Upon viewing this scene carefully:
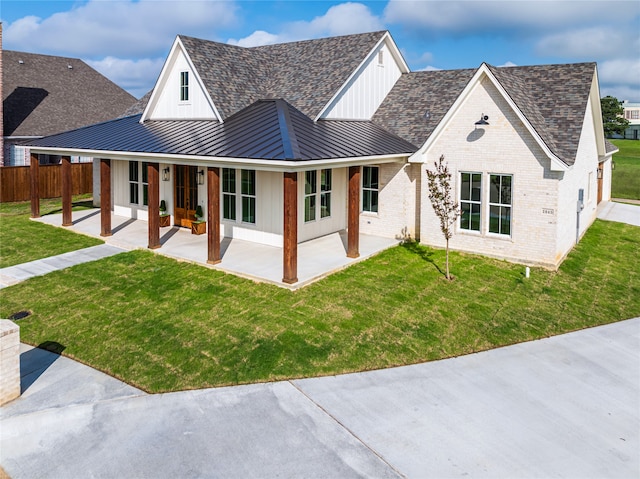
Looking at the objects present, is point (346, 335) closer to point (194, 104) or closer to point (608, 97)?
point (194, 104)

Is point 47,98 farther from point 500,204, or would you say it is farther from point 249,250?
point 500,204

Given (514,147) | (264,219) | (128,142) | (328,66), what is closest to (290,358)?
(264,219)

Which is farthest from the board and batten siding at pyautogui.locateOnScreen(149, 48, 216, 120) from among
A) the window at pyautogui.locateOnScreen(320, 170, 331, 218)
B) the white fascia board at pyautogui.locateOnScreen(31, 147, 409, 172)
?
the window at pyautogui.locateOnScreen(320, 170, 331, 218)

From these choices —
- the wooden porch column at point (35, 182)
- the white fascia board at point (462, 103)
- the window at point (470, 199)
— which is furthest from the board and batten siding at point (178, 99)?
the window at point (470, 199)

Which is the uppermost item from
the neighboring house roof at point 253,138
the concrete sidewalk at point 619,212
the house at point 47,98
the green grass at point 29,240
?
the house at point 47,98

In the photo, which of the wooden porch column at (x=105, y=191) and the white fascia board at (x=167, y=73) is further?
the white fascia board at (x=167, y=73)

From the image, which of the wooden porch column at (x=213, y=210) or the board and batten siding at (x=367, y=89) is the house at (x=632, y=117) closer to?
the board and batten siding at (x=367, y=89)
